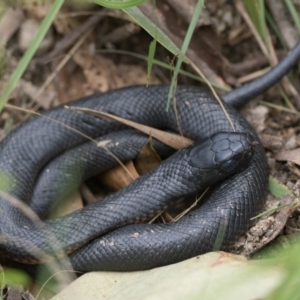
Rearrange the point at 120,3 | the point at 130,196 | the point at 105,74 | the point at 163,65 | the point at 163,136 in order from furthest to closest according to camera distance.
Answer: the point at 105,74 → the point at 163,65 → the point at 163,136 → the point at 130,196 → the point at 120,3

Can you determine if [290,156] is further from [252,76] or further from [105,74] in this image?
[105,74]

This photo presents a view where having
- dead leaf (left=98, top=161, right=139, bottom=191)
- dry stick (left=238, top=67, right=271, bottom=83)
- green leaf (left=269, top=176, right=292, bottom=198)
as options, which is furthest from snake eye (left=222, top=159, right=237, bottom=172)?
dry stick (left=238, top=67, right=271, bottom=83)

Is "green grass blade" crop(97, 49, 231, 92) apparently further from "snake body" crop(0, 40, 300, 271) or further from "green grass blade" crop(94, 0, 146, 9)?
"green grass blade" crop(94, 0, 146, 9)

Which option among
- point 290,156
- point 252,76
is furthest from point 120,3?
point 252,76

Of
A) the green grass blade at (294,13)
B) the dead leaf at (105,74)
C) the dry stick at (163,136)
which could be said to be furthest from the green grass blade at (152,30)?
the dead leaf at (105,74)

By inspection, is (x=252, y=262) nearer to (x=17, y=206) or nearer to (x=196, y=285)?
(x=196, y=285)

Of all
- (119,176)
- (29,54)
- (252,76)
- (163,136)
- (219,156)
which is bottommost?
(119,176)
